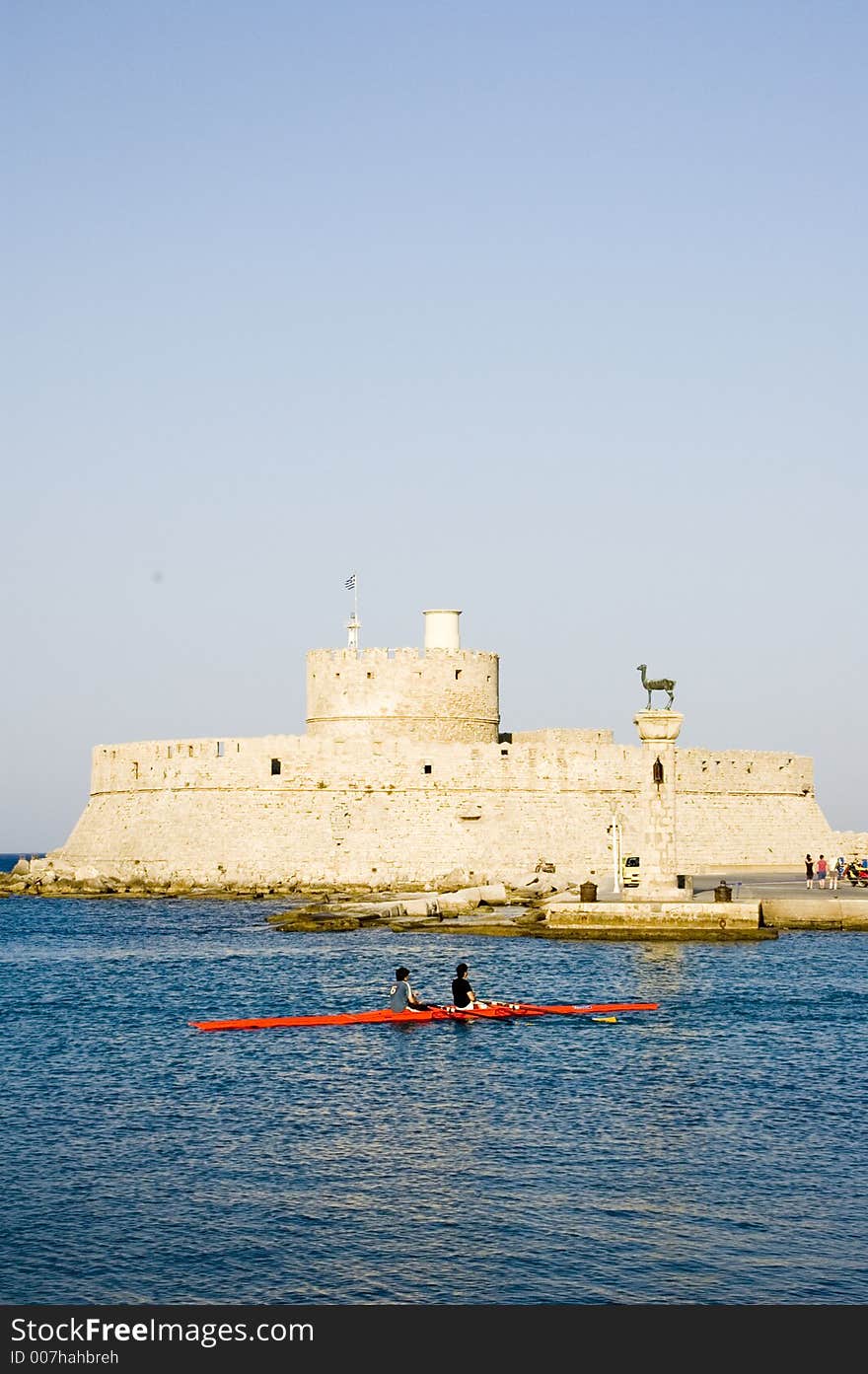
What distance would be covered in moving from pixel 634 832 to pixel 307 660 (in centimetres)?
1074

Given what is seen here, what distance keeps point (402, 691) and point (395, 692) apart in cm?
23

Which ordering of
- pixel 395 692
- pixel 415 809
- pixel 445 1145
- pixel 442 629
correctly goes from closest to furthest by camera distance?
pixel 445 1145 → pixel 415 809 → pixel 395 692 → pixel 442 629

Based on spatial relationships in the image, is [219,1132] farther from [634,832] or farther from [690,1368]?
[634,832]

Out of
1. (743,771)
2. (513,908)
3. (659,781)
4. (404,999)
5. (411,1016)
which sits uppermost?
(743,771)

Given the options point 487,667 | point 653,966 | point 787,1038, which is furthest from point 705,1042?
point 487,667

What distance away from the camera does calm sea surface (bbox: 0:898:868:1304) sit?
1188 cm

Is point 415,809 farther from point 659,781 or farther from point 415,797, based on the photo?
point 659,781

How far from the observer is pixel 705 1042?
842 inches

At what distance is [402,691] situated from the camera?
48.0 meters

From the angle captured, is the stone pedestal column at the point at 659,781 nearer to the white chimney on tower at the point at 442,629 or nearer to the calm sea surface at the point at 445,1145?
the calm sea surface at the point at 445,1145

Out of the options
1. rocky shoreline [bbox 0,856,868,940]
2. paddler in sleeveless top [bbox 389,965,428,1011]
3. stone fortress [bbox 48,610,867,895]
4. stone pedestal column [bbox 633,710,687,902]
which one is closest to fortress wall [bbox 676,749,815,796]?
stone fortress [bbox 48,610,867,895]

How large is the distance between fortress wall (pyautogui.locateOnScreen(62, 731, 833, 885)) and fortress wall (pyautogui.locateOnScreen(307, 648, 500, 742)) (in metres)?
2.16

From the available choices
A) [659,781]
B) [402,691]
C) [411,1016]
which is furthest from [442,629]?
[411,1016]

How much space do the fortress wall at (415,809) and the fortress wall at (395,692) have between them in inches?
85.1
